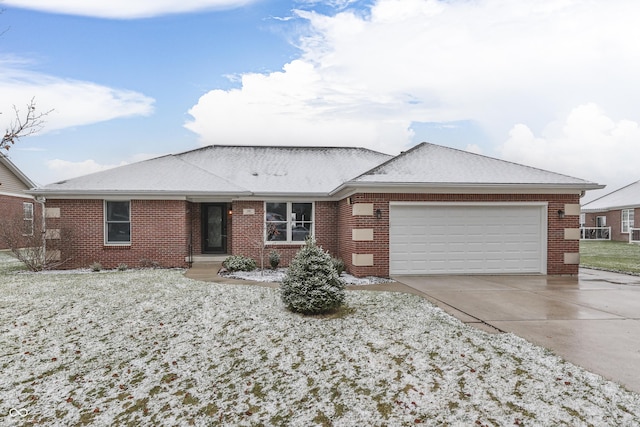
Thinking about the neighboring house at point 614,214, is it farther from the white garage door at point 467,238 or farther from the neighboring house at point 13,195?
the neighboring house at point 13,195

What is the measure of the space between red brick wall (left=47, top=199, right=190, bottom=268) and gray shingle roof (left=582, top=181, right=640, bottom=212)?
3165cm

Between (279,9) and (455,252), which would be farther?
(455,252)

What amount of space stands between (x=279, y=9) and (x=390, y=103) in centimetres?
759

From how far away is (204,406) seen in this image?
179 inches

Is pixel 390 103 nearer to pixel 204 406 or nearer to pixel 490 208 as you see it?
pixel 490 208

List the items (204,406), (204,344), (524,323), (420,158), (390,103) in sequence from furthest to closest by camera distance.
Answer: (390,103), (420,158), (524,323), (204,344), (204,406)

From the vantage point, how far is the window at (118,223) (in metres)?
14.6

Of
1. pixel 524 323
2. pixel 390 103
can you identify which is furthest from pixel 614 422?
pixel 390 103

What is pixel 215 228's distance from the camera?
16891 mm

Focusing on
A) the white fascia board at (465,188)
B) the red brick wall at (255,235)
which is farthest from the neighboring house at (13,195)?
the white fascia board at (465,188)

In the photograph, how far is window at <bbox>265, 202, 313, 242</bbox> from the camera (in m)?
15.4

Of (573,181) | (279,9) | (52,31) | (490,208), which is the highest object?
(279,9)

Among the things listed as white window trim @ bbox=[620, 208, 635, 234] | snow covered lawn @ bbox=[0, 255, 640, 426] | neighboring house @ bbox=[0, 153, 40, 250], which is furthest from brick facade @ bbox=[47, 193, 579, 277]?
white window trim @ bbox=[620, 208, 635, 234]

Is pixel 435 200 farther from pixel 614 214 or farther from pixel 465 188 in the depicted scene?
pixel 614 214
